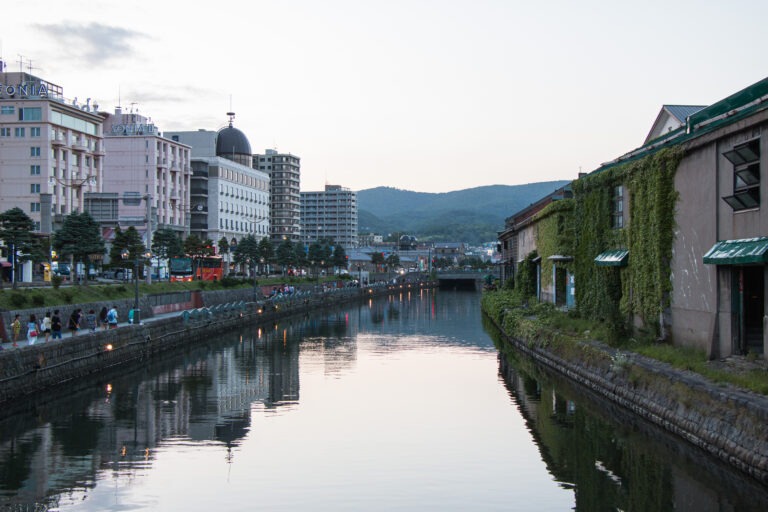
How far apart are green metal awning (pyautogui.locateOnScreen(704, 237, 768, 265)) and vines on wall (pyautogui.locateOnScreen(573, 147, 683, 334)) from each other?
5084 millimetres

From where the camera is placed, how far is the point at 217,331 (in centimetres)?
6512

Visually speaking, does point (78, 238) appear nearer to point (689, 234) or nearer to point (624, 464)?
point (689, 234)

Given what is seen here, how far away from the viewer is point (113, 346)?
142ft

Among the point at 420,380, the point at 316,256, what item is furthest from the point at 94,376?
the point at 316,256

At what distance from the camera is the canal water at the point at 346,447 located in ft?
66.1

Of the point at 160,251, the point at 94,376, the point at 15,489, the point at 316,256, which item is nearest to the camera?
the point at 15,489

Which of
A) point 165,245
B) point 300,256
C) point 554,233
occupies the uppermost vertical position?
point 554,233

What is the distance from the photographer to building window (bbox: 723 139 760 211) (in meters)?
26.0

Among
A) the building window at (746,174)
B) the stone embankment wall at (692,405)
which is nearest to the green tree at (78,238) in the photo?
the stone embankment wall at (692,405)

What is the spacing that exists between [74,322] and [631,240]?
2821 cm

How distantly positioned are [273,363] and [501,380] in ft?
47.9

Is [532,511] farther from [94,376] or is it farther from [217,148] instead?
[217,148]

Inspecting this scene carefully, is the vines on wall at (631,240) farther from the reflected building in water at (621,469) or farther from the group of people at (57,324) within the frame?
the group of people at (57,324)

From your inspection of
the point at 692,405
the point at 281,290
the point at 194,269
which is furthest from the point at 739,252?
the point at 281,290
